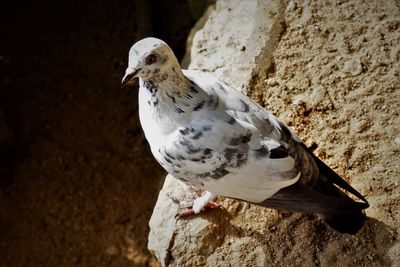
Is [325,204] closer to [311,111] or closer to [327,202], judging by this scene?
[327,202]

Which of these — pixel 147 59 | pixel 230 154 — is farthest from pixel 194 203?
pixel 147 59

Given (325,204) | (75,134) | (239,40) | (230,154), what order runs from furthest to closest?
(75,134) < (239,40) < (325,204) < (230,154)

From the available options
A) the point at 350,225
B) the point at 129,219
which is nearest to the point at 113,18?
the point at 129,219

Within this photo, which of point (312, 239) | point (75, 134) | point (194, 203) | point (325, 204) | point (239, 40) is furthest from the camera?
point (75, 134)

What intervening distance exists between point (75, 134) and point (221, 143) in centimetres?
264

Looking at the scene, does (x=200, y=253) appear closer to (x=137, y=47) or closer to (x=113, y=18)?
(x=137, y=47)

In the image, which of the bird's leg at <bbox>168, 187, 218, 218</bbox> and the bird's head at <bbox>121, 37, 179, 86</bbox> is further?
the bird's leg at <bbox>168, 187, 218, 218</bbox>

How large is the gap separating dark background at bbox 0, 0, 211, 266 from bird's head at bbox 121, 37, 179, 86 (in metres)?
2.40

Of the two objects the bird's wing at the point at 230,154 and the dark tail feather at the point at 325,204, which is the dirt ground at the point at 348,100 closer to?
the dark tail feather at the point at 325,204

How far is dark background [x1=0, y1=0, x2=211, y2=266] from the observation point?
458cm

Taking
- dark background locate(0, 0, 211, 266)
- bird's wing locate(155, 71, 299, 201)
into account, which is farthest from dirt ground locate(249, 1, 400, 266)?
dark background locate(0, 0, 211, 266)

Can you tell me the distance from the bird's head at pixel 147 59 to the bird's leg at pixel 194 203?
98cm

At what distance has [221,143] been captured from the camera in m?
2.63

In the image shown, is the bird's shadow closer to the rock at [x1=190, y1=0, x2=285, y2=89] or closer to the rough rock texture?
the rough rock texture
